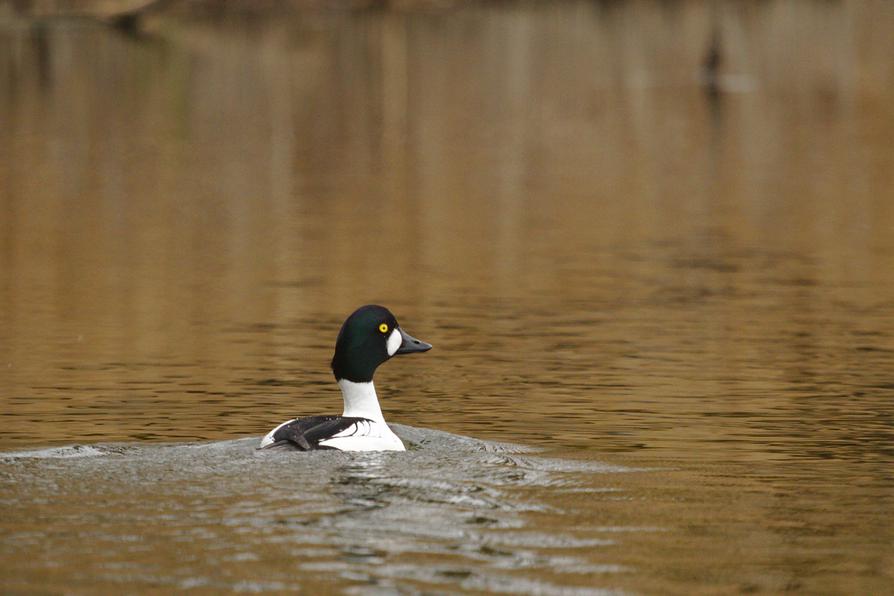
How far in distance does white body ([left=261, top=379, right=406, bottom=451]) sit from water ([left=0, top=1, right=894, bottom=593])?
151 millimetres

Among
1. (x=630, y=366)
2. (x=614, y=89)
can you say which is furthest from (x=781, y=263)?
(x=614, y=89)

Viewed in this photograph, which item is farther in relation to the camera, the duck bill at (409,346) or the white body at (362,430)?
the duck bill at (409,346)

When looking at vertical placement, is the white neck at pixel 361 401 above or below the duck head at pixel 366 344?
below

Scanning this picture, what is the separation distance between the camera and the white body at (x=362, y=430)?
10828 millimetres

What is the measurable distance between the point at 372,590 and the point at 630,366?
7173 millimetres

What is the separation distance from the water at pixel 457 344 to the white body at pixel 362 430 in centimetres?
15

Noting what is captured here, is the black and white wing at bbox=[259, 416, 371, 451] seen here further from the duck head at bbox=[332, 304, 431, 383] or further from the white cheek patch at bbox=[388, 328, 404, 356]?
the white cheek patch at bbox=[388, 328, 404, 356]

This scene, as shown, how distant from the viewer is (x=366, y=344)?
1166cm

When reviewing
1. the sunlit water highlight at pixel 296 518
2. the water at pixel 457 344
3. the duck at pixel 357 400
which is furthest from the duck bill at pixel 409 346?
the sunlit water highlight at pixel 296 518

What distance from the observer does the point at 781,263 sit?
844 inches

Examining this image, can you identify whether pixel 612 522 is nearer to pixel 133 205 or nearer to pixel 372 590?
pixel 372 590

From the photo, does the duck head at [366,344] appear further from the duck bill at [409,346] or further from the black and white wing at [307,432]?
the black and white wing at [307,432]

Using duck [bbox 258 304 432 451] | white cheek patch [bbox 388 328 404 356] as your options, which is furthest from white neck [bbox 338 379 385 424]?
white cheek patch [bbox 388 328 404 356]

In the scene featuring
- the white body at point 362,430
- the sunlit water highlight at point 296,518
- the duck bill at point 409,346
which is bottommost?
the sunlit water highlight at point 296,518
